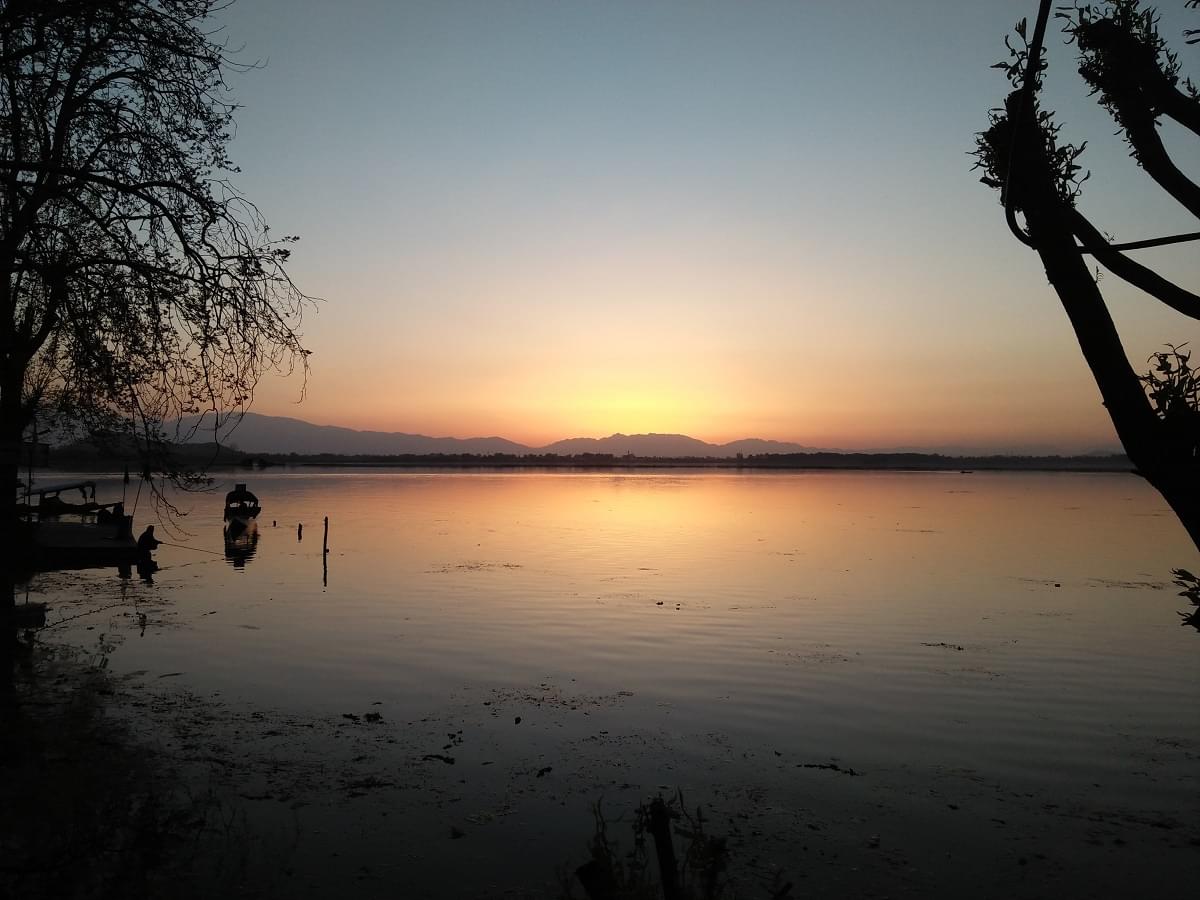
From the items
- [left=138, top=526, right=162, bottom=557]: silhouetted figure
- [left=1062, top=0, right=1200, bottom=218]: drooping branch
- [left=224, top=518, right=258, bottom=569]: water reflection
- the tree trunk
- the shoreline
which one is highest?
[left=1062, top=0, right=1200, bottom=218]: drooping branch

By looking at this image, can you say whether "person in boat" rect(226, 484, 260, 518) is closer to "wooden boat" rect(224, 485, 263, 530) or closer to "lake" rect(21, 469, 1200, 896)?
"wooden boat" rect(224, 485, 263, 530)

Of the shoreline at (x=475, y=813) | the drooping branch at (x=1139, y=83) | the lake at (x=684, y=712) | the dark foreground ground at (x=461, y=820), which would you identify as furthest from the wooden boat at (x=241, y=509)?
the drooping branch at (x=1139, y=83)

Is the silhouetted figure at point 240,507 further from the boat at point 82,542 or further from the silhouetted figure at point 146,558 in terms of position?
the silhouetted figure at point 146,558

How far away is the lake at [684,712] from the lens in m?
9.08

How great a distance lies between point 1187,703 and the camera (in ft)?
51.9

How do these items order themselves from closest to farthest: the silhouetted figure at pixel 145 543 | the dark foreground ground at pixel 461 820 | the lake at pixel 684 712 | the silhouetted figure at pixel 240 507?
the dark foreground ground at pixel 461 820
the lake at pixel 684 712
the silhouetted figure at pixel 145 543
the silhouetted figure at pixel 240 507

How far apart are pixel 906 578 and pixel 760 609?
974 cm

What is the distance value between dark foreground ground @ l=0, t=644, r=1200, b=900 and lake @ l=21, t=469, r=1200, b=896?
0.06 meters

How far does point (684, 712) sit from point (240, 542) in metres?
38.6

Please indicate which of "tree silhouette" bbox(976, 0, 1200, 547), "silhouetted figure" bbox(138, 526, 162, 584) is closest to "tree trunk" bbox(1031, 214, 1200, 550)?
"tree silhouette" bbox(976, 0, 1200, 547)

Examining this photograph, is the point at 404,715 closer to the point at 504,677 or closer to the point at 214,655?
the point at 504,677

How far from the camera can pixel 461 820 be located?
9.70 metres

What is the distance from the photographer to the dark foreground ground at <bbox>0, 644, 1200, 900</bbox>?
8.07 m

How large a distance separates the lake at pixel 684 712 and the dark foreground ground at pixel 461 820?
2.2 inches
